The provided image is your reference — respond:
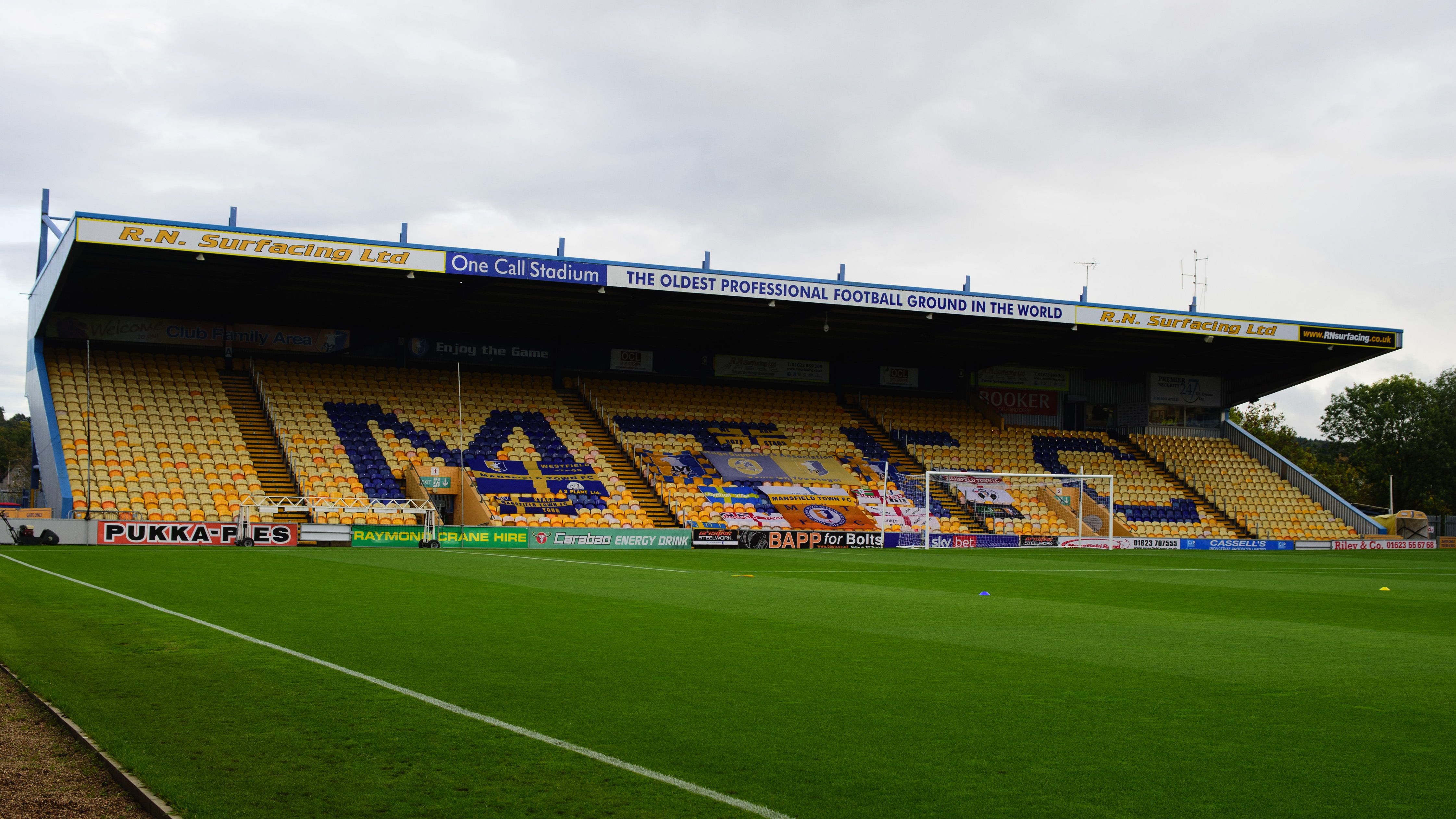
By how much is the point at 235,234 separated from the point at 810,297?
17893mm

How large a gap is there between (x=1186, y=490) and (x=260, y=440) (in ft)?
122

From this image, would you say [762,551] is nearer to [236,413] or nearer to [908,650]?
[236,413]

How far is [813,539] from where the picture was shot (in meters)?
38.0

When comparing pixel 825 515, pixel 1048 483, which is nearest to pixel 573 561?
pixel 825 515

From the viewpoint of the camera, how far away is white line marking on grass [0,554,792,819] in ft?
17.5

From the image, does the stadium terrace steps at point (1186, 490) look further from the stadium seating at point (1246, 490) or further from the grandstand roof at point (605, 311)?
the grandstand roof at point (605, 311)

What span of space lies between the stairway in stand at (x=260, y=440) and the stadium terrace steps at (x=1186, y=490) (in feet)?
116

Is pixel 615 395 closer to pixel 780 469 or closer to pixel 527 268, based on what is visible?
pixel 780 469

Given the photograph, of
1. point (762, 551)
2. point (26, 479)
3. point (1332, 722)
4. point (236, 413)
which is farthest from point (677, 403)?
point (26, 479)

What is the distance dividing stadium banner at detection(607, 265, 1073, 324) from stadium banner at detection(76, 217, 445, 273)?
20.9 ft

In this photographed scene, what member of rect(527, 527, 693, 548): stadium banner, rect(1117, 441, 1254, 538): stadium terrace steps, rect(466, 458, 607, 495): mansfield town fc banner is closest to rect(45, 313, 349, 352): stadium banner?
rect(466, 458, 607, 495): mansfield town fc banner

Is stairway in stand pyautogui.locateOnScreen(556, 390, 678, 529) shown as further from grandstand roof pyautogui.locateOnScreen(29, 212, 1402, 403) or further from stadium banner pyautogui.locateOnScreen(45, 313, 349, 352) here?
stadium banner pyautogui.locateOnScreen(45, 313, 349, 352)

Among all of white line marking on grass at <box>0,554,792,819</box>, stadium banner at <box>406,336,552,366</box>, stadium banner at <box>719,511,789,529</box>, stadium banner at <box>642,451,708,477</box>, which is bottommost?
white line marking on grass at <box>0,554,792,819</box>

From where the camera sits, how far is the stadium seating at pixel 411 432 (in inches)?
1435
